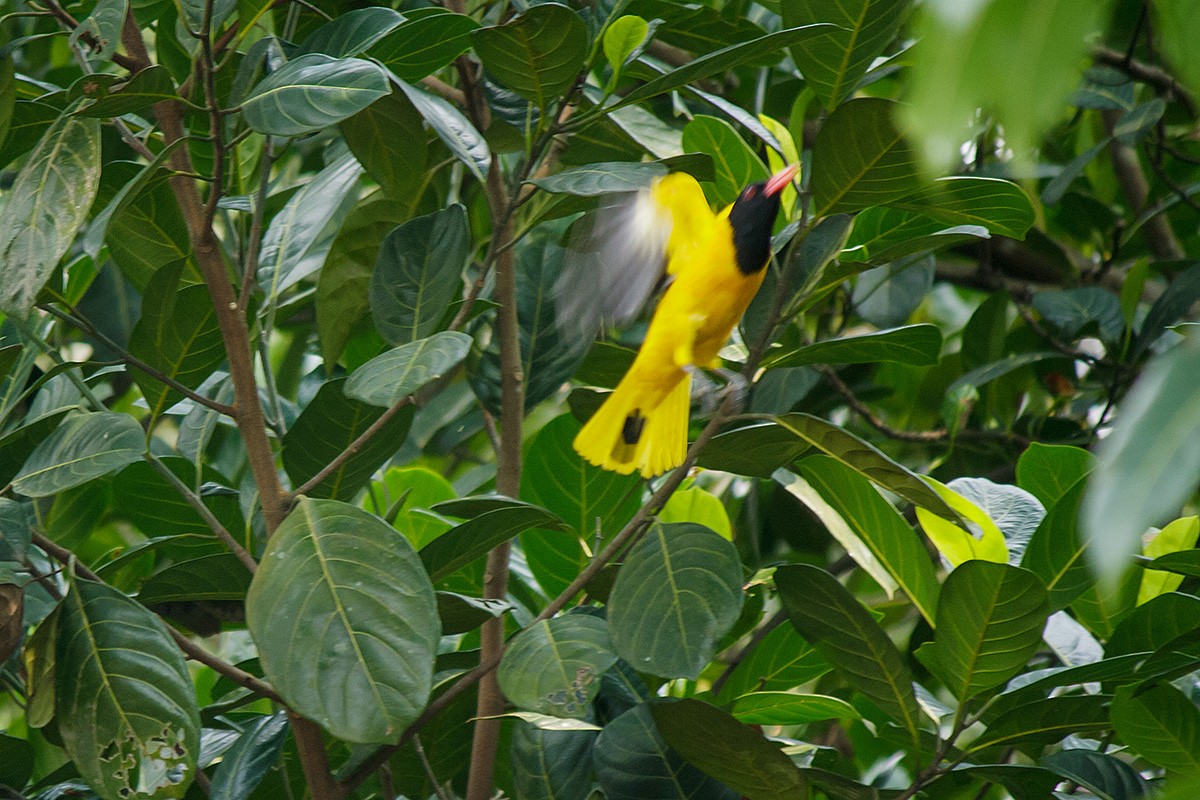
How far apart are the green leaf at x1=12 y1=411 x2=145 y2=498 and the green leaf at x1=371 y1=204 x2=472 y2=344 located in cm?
27

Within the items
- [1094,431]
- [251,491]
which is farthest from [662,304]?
[1094,431]

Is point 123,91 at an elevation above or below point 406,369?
above

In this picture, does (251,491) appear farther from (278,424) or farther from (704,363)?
(704,363)

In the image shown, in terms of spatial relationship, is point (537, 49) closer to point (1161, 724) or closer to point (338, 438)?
point (338, 438)

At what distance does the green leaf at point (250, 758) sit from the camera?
1.20 meters

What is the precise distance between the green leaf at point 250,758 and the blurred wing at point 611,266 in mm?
633

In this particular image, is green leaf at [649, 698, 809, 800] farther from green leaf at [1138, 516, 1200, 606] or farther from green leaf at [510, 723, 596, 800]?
green leaf at [1138, 516, 1200, 606]

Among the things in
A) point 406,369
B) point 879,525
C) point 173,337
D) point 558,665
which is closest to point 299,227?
point 173,337

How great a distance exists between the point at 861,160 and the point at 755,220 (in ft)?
1.77

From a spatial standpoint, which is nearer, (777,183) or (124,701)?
(124,701)

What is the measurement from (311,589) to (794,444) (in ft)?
1.74

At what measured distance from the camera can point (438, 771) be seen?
4.79 feet

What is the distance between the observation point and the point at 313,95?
1.03 m

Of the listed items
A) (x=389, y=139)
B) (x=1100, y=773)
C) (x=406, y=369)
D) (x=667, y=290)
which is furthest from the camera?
(x=667, y=290)
